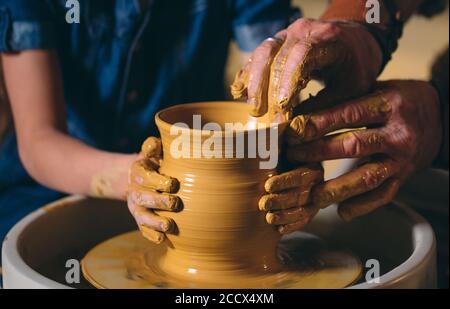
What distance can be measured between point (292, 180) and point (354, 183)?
0.16 metres

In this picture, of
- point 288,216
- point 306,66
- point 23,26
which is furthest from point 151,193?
point 23,26

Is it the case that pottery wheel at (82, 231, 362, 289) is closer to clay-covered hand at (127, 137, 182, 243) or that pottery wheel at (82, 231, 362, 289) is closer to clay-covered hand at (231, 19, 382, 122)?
clay-covered hand at (127, 137, 182, 243)

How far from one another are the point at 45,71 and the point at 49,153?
7.8 inches

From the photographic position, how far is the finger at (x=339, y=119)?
1104 mm

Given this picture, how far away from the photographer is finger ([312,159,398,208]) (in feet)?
3.78

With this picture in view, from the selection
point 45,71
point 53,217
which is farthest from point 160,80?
point 53,217

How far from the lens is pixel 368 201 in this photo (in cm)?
126

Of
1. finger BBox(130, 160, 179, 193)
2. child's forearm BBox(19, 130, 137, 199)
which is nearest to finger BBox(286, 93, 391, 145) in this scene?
finger BBox(130, 160, 179, 193)

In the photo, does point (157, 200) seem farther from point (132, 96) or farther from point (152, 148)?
point (132, 96)

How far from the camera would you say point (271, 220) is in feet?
3.58

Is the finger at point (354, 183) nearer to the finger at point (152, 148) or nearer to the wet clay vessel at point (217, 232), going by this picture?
the wet clay vessel at point (217, 232)

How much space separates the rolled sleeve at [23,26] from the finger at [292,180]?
0.75m

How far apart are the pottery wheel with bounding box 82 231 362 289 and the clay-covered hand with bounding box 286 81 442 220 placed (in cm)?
10

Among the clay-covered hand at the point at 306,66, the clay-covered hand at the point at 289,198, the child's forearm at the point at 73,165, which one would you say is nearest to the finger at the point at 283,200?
the clay-covered hand at the point at 289,198
